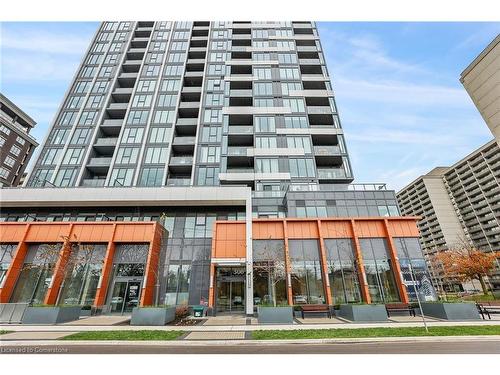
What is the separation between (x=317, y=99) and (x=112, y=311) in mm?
40656

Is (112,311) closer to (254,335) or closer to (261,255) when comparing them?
(261,255)

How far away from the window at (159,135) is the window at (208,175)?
8.43 meters

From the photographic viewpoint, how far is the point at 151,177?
123 feet

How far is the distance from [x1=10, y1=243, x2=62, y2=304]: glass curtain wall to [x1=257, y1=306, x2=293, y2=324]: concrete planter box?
61.3 feet

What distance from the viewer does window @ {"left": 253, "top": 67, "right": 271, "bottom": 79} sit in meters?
45.9

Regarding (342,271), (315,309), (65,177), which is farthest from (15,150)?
(342,271)

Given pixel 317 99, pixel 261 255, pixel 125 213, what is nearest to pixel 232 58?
pixel 317 99

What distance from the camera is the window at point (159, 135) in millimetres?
40625

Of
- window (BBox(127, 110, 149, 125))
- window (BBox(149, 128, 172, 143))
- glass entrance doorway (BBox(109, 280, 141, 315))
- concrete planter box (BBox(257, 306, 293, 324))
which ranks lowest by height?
concrete planter box (BBox(257, 306, 293, 324))

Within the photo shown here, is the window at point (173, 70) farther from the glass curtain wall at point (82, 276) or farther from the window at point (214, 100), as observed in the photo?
the glass curtain wall at point (82, 276)

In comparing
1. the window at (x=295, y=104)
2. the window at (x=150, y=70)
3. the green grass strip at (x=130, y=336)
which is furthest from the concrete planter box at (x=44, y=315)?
the window at (x=150, y=70)

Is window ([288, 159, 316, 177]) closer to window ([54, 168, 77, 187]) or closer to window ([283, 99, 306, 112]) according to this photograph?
window ([283, 99, 306, 112])

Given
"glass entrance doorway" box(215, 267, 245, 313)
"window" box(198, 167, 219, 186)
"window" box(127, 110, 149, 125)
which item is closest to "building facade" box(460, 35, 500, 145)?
"glass entrance doorway" box(215, 267, 245, 313)

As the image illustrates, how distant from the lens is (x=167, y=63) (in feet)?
166
